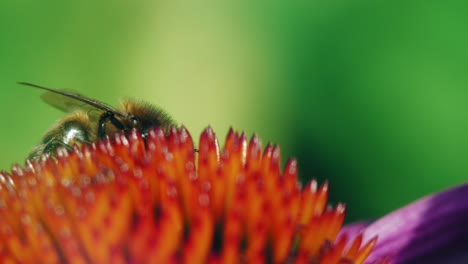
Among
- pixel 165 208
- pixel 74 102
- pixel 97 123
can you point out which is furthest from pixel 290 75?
pixel 165 208

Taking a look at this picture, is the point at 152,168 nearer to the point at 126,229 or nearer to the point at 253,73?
the point at 126,229

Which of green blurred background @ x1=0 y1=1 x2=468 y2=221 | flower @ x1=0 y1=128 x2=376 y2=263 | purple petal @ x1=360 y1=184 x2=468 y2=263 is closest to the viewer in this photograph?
flower @ x1=0 y1=128 x2=376 y2=263

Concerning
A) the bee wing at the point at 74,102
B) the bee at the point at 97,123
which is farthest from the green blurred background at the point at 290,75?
the bee at the point at 97,123

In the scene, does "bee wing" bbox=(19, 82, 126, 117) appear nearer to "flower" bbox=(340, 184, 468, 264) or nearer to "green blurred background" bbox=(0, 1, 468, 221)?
"flower" bbox=(340, 184, 468, 264)

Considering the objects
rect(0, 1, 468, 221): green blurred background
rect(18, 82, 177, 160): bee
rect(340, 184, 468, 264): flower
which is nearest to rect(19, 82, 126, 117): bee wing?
rect(18, 82, 177, 160): bee

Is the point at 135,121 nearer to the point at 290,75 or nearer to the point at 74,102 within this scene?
the point at 74,102

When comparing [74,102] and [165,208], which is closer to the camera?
[165,208]

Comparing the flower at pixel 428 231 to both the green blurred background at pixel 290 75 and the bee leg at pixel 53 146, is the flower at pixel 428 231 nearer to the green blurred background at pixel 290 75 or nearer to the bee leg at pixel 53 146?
the bee leg at pixel 53 146
